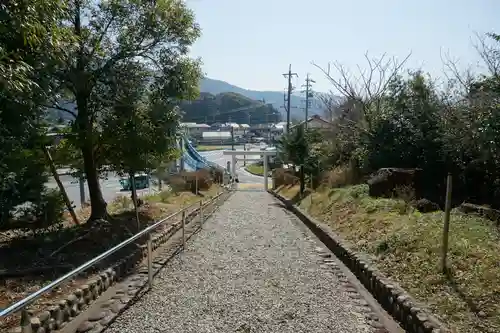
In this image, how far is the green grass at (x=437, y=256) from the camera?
3984mm

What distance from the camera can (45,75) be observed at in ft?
18.9

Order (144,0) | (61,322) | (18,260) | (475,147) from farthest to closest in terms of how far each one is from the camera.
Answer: (475,147), (144,0), (18,260), (61,322)

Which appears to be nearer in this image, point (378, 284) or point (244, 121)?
point (378, 284)

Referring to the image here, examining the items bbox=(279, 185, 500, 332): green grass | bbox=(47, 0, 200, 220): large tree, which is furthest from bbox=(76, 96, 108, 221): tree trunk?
bbox=(279, 185, 500, 332): green grass

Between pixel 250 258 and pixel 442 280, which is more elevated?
pixel 442 280

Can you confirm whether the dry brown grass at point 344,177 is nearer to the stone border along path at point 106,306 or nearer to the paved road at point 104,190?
the paved road at point 104,190

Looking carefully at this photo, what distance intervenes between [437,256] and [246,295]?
2.55 meters

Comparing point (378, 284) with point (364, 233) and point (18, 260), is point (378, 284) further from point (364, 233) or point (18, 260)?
point (18, 260)

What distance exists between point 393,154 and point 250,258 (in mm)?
7958

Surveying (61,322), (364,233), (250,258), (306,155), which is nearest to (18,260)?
(61,322)

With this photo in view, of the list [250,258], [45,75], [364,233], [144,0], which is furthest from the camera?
[144,0]

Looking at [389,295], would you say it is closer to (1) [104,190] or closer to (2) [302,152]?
(2) [302,152]

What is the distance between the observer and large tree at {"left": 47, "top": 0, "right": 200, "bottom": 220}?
8.16 meters

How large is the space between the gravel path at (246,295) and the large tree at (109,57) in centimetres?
316
